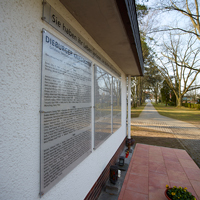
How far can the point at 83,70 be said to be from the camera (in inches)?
77.8

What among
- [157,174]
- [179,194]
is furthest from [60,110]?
[157,174]

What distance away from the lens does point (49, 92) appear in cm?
129

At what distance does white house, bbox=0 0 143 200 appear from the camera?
99 centimetres

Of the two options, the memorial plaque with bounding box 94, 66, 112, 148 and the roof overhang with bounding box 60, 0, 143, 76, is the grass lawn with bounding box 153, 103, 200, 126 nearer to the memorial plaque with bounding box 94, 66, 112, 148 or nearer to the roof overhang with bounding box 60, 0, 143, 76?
the memorial plaque with bounding box 94, 66, 112, 148

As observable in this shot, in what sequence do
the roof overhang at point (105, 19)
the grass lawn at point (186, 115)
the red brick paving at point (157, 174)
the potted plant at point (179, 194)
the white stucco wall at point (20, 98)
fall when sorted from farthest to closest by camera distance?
the grass lawn at point (186, 115)
the red brick paving at point (157, 174)
the potted plant at point (179, 194)
the roof overhang at point (105, 19)
the white stucco wall at point (20, 98)

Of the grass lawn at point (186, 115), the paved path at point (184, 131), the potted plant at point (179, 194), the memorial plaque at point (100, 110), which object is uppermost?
the memorial plaque at point (100, 110)

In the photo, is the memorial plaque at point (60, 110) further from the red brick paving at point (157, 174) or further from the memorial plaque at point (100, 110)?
the red brick paving at point (157, 174)

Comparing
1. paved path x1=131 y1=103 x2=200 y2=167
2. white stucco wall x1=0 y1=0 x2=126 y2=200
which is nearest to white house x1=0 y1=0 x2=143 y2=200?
white stucco wall x1=0 y1=0 x2=126 y2=200

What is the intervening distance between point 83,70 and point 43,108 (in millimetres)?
942

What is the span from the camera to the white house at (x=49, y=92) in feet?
3.25

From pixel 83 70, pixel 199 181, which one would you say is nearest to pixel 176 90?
pixel 199 181

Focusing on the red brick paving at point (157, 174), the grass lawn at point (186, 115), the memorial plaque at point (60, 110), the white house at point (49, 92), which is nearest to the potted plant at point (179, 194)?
the red brick paving at point (157, 174)

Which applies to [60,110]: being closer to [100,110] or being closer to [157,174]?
[100,110]

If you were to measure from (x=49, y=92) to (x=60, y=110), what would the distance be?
0.23 meters
